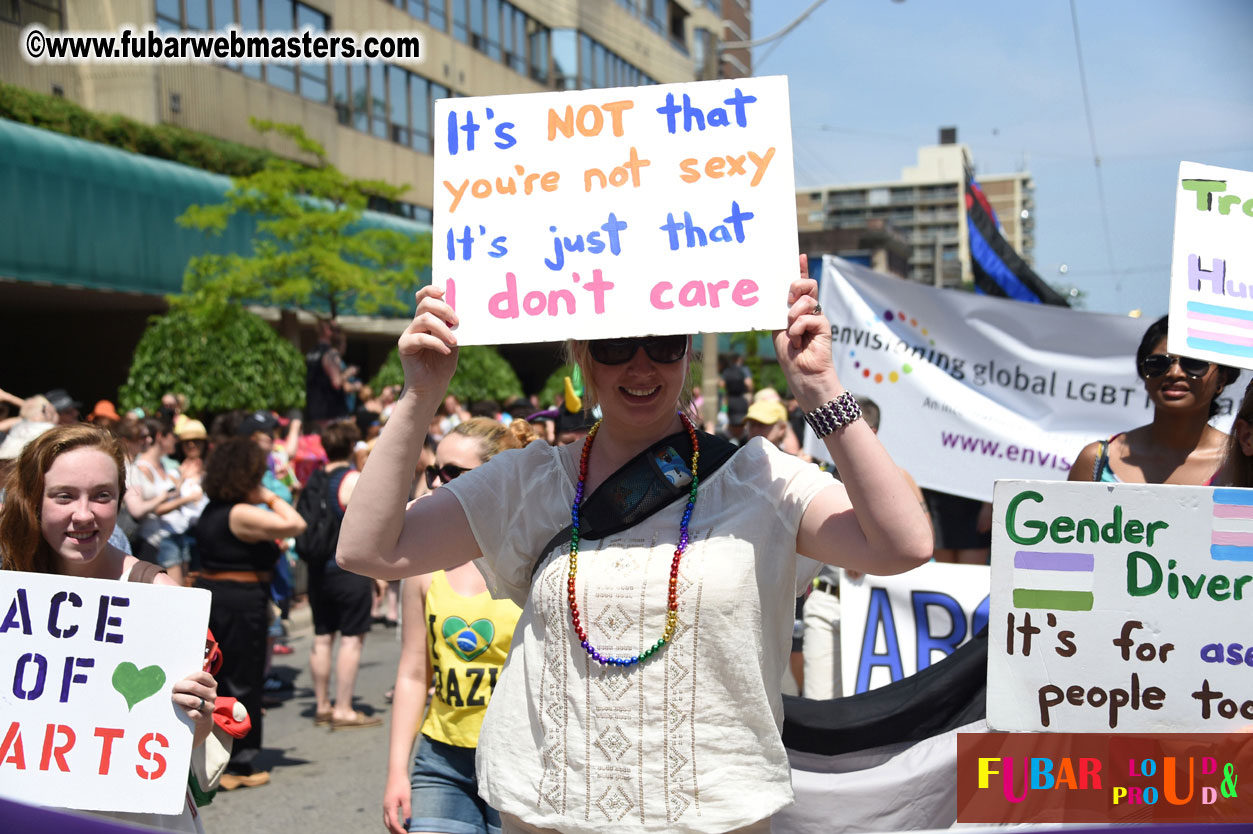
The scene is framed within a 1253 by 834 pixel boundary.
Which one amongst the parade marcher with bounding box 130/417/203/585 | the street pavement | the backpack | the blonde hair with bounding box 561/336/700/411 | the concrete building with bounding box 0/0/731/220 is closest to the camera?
the blonde hair with bounding box 561/336/700/411

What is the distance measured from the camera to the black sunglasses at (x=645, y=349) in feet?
7.12

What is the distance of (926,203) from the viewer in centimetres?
16800

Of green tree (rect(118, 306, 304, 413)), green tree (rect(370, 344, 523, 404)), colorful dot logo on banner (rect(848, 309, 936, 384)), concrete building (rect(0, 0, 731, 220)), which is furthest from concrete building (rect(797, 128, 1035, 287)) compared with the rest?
colorful dot logo on banner (rect(848, 309, 936, 384))

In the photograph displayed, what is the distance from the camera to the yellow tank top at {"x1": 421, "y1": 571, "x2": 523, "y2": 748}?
10.7 ft

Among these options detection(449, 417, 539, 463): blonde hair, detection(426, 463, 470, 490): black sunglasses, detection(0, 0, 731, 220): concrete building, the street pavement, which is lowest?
the street pavement

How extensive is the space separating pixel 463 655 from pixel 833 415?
1.73 meters

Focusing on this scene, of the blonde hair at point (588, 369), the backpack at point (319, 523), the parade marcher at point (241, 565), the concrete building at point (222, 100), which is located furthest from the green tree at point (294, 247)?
the blonde hair at point (588, 369)

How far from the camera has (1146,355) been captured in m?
3.58

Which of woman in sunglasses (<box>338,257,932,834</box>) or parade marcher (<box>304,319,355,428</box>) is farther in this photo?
parade marcher (<box>304,319,355,428</box>)

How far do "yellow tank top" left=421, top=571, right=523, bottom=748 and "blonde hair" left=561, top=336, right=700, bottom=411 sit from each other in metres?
1.13

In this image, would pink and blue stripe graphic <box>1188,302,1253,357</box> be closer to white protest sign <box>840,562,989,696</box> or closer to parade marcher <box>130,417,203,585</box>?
white protest sign <box>840,562,989,696</box>

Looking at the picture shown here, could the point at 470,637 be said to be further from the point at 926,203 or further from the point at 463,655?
the point at 926,203

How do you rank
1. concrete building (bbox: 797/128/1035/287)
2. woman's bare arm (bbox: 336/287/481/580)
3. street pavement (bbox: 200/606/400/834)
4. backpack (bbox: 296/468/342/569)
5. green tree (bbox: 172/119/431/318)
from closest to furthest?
woman's bare arm (bbox: 336/287/481/580), street pavement (bbox: 200/606/400/834), backpack (bbox: 296/468/342/569), green tree (bbox: 172/119/431/318), concrete building (bbox: 797/128/1035/287)

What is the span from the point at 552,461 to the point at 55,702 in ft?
3.90
